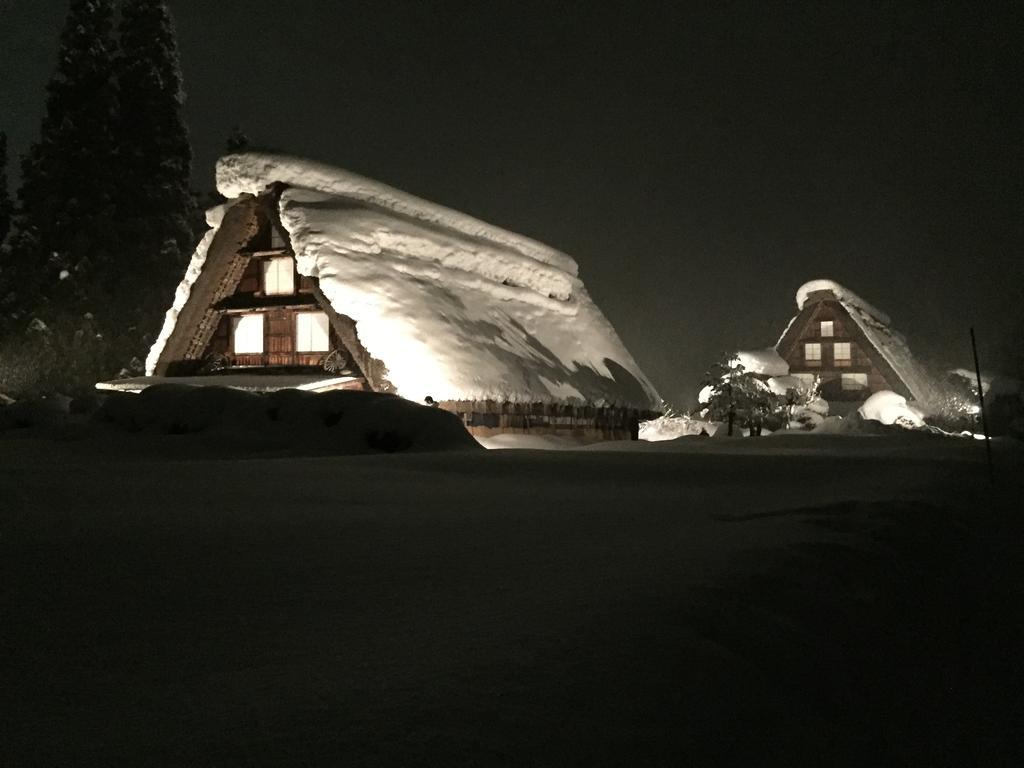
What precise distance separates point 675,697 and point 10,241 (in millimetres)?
32298

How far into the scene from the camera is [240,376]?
58.2 ft

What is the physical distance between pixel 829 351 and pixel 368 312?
26.0 meters

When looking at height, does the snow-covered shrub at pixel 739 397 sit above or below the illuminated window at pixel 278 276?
below

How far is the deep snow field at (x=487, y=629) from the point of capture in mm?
1606

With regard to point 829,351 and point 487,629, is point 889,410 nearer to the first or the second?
point 829,351

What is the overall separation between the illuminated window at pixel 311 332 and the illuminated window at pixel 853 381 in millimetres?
25462

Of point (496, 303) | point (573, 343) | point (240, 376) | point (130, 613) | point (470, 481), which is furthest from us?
point (573, 343)

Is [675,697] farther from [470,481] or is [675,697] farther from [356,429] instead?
[356,429]

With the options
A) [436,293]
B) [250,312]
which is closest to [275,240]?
[250,312]

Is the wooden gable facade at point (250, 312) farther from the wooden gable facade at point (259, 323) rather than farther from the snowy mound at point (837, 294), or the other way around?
the snowy mound at point (837, 294)

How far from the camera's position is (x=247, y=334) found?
19.7 metres

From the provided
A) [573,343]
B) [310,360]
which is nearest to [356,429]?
[310,360]

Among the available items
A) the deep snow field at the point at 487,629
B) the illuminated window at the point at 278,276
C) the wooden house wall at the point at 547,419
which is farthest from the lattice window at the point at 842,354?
the deep snow field at the point at 487,629

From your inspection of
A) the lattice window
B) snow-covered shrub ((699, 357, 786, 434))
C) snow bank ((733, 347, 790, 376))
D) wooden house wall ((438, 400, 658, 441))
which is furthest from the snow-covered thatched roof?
the lattice window
